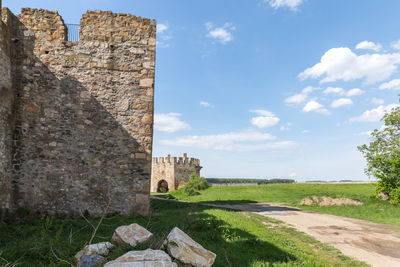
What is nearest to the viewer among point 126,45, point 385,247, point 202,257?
point 202,257

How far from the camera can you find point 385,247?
24.8 feet

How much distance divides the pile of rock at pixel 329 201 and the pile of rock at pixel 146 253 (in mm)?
14461

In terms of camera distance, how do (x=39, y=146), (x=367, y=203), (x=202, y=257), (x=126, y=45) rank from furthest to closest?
(x=367, y=203) < (x=126, y=45) < (x=39, y=146) < (x=202, y=257)

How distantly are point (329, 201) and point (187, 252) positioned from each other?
15.2 meters

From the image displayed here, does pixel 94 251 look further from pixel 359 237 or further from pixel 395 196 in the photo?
pixel 395 196

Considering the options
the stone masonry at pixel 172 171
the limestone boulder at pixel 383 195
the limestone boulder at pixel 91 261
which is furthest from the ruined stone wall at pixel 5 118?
the stone masonry at pixel 172 171

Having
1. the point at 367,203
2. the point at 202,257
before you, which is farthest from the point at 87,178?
the point at 367,203

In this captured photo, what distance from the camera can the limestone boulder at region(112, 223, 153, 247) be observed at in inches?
193

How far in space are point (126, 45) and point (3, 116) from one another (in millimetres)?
5097

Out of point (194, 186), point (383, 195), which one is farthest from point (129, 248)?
point (194, 186)

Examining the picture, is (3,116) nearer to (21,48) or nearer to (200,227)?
(21,48)

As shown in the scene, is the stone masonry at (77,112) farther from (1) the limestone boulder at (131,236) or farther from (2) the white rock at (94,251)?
(2) the white rock at (94,251)

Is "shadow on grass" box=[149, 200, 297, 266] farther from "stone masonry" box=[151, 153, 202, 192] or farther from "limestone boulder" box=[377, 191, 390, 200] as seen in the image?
"stone masonry" box=[151, 153, 202, 192]

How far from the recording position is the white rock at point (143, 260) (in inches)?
147
